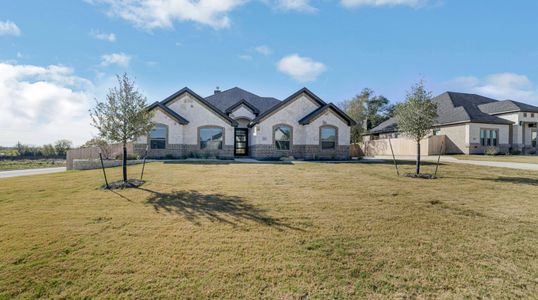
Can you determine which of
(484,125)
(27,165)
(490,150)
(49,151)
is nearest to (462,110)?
(484,125)

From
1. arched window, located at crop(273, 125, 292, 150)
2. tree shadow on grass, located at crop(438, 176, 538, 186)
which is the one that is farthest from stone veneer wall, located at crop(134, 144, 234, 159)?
tree shadow on grass, located at crop(438, 176, 538, 186)

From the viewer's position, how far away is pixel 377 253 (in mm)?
4727

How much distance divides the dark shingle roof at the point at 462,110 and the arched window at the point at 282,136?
1327 centimetres

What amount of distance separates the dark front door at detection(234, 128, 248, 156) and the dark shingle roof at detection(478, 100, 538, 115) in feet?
107

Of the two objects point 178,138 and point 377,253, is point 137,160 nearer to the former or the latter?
point 178,138

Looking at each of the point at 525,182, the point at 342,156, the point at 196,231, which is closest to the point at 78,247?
the point at 196,231

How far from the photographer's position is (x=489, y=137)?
3030 cm

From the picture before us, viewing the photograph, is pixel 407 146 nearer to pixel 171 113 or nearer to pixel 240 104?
pixel 240 104

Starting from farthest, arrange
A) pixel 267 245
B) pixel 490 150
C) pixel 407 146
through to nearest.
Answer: pixel 407 146, pixel 490 150, pixel 267 245

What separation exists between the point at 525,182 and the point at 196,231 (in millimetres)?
14217

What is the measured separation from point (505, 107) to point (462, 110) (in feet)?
23.7

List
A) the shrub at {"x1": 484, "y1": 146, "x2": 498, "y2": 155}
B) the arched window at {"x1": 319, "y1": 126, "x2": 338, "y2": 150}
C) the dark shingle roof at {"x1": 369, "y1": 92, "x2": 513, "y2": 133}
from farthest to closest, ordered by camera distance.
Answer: the dark shingle roof at {"x1": 369, "y1": 92, "x2": 513, "y2": 133}
the shrub at {"x1": 484, "y1": 146, "x2": 498, "y2": 155}
the arched window at {"x1": 319, "y1": 126, "x2": 338, "y2": 150}

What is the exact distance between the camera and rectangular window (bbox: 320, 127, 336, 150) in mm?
23531

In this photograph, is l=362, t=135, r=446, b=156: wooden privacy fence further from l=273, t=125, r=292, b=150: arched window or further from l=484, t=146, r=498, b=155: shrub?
l=273, t=125, r=292, b=150: arched window
